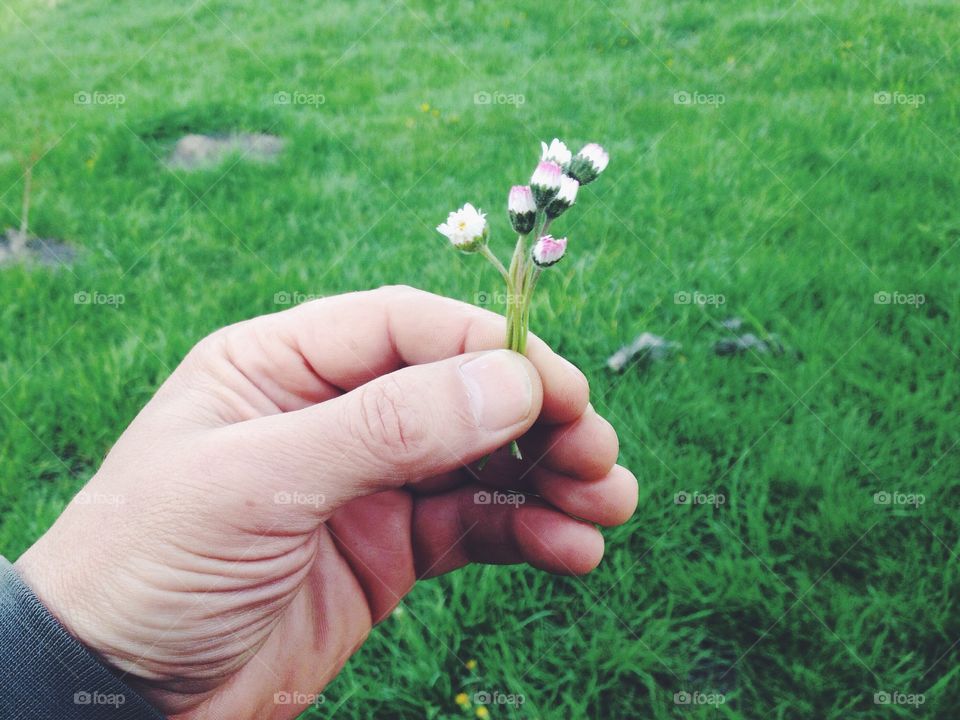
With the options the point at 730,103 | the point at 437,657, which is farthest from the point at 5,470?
the point at 730,103

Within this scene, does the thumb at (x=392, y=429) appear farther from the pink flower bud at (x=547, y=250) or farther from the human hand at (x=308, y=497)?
the pink flower bud at (x=547, y=250)

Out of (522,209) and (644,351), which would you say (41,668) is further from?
(644,351)

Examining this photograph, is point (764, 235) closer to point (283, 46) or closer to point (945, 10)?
point (945, 10)

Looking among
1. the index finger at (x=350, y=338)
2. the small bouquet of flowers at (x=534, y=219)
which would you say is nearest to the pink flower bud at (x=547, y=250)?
the small bouquet of flowers at (x=534, y=219)

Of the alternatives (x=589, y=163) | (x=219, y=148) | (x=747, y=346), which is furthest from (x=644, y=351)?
(x=219, y=148)

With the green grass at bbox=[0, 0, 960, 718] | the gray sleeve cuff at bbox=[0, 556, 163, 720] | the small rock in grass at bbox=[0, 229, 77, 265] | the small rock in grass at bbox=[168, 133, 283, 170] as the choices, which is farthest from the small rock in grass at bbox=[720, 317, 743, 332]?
the small rock in grass at bbox=[0, 229, 77, 265]

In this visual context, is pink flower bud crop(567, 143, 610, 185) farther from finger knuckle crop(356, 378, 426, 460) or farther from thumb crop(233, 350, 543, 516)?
finger knuckle crop(356, 378, 426, 460)
